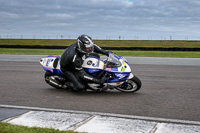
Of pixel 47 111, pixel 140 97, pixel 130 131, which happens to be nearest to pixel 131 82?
pixel 140 97

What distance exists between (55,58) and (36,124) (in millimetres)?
3580

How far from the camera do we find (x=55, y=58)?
311 inches

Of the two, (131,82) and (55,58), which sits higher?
(55,58)

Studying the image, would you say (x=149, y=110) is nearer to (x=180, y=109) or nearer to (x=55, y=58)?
(x=180, y=109)

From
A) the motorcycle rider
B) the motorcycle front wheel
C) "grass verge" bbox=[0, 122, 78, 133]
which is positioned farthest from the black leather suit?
"grass verge" bbox=[0, 122, 78, 133]

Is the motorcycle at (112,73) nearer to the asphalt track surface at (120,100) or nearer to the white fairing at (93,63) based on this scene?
the white fairing at (93,63)

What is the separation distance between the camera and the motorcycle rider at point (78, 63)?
7.05 metres

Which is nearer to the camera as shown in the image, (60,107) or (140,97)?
(60,107)

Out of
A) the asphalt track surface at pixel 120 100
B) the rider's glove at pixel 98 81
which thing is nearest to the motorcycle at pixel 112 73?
the rider's glove at pixel 98 81

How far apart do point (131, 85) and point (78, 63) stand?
150 cm

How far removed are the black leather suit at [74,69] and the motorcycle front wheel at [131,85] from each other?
2.86 feet

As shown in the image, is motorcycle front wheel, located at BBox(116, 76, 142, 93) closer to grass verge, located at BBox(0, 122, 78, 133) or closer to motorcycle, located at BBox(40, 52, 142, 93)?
motorcycle, located at BBox(40, 52, 142, 93)

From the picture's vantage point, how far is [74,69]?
7.33 metres

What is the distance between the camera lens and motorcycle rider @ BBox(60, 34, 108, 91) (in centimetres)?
705
